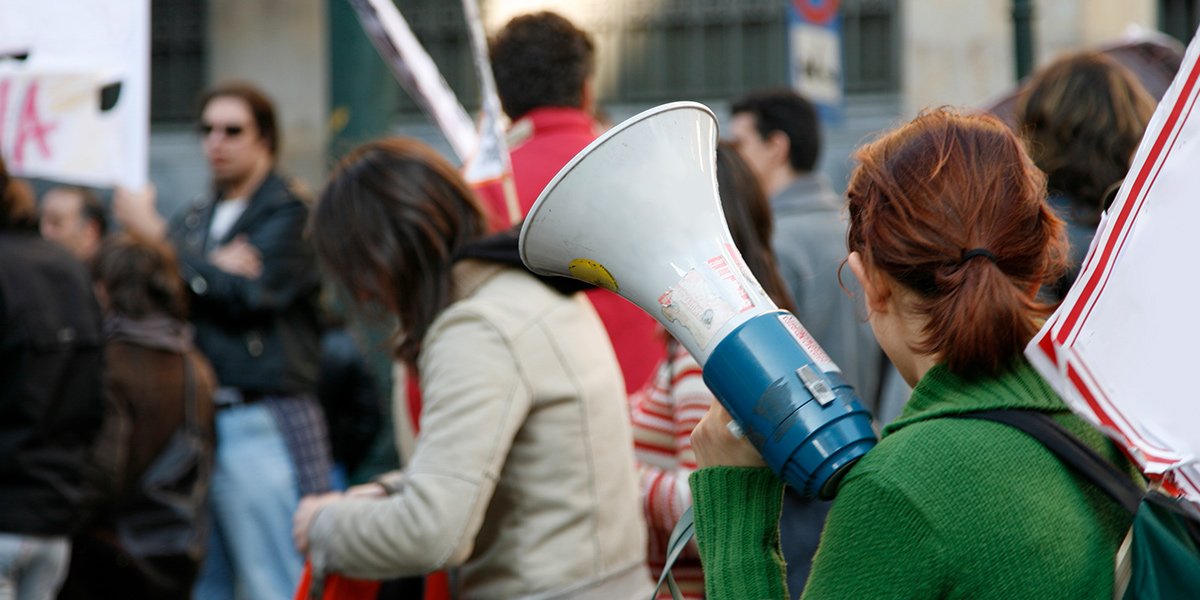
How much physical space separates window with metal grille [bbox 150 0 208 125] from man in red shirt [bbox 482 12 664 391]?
27.9 ft

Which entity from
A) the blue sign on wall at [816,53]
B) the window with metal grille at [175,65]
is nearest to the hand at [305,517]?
the blue sign on wall at [816,53]

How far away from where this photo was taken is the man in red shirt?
14.3ft

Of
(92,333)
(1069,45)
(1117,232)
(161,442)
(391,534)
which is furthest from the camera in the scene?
(1069,45)

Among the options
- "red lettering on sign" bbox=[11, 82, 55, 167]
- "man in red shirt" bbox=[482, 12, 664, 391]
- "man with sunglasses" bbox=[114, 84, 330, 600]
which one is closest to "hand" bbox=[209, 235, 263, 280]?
"man with sunglasses" bbox=[114, 84, 330, 600]

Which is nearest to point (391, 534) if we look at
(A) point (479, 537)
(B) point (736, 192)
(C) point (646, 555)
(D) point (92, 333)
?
(A) point (479, 537)

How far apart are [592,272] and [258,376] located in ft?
11.3

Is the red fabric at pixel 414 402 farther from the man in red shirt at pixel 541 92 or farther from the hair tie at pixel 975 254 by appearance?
the hair tie at pixel 975 254

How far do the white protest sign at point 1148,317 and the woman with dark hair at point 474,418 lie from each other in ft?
4.48

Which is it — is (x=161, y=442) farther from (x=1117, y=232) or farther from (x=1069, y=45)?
(x=1069, y=45)

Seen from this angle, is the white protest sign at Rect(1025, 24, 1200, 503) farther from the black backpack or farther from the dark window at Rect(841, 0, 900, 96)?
the dark window at Rect(841, 0, 900, 96)

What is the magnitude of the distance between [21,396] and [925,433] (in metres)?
2.92

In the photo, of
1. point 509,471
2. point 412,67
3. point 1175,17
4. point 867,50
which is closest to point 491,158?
point 412,67

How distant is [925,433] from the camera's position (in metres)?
1.84

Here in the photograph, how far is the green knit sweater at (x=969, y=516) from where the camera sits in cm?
177
